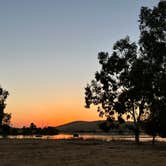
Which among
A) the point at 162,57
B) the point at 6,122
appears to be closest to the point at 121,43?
the point at 162,57

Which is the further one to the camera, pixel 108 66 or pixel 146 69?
pixel 108 66

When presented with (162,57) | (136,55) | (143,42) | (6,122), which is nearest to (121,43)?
(136,55)

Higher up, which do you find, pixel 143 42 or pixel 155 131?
pixel 143 42

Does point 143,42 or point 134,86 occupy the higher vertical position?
point 143,42

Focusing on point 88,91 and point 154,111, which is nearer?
point 154,111

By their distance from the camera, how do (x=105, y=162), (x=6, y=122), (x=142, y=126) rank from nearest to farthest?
1. (x=105, y=162)
2. (x=142, y=126)
3. (x=6, y=122)

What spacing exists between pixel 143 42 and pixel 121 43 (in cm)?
1520

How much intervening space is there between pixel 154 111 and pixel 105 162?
34.1 meters

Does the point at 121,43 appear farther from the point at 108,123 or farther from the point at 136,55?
the point at 108,123

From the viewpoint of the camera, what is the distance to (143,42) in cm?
7156

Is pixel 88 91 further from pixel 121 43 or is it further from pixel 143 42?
pixel 143 42

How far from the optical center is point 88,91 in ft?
303

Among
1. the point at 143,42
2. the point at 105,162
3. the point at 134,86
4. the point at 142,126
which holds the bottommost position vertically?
the point at 105,162

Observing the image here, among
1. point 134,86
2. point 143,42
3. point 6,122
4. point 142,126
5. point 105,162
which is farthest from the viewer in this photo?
point 6,122
